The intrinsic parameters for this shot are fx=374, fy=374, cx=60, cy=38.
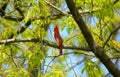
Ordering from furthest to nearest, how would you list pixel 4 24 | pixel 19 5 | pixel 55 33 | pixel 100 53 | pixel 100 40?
pixel 19 5
pixel 4 24
pixel 100 40
pixel 100 53
pixel 55 33

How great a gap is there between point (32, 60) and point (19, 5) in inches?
87.2

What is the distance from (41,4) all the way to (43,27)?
1.48 ft

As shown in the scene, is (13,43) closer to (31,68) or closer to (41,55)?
(31,68)

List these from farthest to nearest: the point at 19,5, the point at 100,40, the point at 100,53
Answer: the point at 19,5
the point at 100,40
the point at 100,53

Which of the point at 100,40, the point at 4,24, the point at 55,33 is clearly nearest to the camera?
the point at 55,33

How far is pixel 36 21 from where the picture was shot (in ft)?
14.7

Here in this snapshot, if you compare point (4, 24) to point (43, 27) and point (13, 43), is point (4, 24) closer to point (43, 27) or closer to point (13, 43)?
point (13, 43)

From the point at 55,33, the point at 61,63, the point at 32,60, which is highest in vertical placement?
the point at 55,33

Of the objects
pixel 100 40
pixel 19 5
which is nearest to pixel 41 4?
pixel 100 40

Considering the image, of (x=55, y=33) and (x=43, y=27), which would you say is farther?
(x=43, y=27)

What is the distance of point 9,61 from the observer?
466cm

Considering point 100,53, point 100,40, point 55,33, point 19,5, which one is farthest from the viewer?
point 19,5

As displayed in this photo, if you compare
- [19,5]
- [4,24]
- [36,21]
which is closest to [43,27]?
[36,21]

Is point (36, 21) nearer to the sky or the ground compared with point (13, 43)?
nearer to the sky
